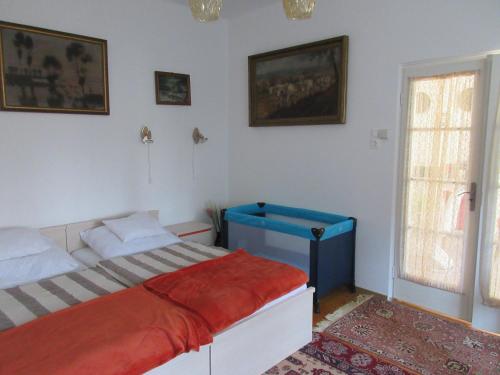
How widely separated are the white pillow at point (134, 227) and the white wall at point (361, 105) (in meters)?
1.33

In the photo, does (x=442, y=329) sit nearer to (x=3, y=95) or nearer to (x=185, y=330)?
(x=185, y=330)

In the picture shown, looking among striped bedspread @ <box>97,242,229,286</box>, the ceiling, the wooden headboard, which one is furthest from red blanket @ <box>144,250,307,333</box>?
the ceiling

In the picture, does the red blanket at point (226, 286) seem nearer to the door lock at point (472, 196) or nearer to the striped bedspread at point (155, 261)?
the striped bedspread at point (155, 261)

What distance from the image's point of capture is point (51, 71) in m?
3.05

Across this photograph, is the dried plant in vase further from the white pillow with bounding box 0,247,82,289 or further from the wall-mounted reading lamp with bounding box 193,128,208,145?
the white pillow with bounding box 0,247,82,289

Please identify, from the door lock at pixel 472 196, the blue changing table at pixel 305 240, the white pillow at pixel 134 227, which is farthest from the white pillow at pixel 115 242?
the door lock at pixel 472 196

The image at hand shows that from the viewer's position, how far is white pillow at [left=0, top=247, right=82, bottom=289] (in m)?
2.44

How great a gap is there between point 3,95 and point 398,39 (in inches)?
123

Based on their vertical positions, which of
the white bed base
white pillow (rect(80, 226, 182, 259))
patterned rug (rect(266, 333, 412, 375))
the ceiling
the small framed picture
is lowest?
patterned rug (rect(266, 333, 412, 375))


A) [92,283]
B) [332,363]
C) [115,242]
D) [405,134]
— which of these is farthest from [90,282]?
[405,134]

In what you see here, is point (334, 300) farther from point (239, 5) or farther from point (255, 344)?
point (239, 5)

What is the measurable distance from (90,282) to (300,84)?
2.56 metres

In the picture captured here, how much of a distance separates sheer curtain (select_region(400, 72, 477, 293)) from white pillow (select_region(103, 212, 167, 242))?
7.15 ft

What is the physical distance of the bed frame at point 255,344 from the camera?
1786 mm
